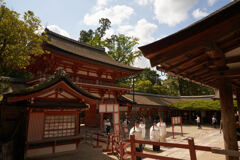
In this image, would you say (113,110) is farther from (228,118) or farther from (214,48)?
(214,48)

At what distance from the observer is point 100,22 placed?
111 ft

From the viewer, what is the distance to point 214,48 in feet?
8.34

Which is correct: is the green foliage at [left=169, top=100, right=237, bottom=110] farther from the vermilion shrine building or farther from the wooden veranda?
the wooden veranda

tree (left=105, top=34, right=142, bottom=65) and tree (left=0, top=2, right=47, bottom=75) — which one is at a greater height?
tree (left=105, top=34, right=142, bottom=65)

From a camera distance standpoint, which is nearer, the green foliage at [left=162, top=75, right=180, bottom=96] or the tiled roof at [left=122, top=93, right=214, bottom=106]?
the tiled roof at [left=122, top=93, right=214, bottom=106]

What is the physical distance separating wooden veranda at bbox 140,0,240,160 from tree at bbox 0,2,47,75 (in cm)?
655

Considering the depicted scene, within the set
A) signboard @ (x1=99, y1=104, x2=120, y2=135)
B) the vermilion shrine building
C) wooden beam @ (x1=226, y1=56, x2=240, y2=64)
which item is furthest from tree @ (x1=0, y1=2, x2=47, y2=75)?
wooden beam @ (x1=226, y1=56, x2=240, y2=64)

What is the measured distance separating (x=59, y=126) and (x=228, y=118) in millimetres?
7452

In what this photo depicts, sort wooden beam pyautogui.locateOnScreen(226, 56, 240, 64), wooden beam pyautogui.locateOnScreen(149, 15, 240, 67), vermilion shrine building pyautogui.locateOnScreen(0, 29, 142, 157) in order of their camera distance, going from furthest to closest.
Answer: vermilion shrine building pyautogui.locateOnScreen(0, 29, 142, 157) → wooden beam pyautogui.locateOnScreen(226, 56, 240, 64) → wooden beam pyautogui.locateOnScreen(149, 15, 240, 67)

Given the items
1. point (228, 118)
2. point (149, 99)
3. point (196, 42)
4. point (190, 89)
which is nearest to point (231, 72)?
point (228, 118)

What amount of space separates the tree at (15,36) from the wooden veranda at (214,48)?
21.5 ft

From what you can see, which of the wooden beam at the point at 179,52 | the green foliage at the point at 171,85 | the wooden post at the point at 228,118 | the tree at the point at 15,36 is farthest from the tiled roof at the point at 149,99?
the wooden beam at the point at 179,52

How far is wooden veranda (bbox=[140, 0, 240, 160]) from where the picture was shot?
2414 millimetres

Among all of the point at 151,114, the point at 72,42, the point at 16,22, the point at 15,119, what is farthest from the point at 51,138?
the point at 151,114
